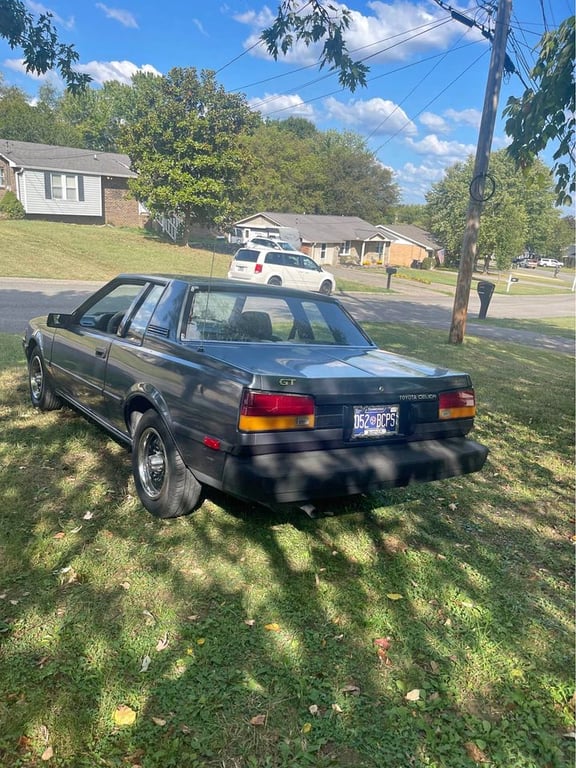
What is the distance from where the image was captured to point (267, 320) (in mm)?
4145

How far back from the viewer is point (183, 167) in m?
23.0

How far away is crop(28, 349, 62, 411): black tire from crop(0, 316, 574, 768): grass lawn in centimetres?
81

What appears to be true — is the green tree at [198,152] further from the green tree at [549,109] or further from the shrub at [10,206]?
the green tree at [549,109]

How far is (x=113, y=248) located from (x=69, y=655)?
2708cm

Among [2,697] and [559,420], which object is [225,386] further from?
[559,420]

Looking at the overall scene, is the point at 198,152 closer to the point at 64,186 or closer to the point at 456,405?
the point at 64,186

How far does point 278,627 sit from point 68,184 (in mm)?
38796

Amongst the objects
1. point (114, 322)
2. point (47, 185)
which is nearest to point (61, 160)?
point (47, 185)

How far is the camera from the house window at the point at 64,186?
35.8 m

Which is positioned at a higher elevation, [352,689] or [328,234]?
[328,234]

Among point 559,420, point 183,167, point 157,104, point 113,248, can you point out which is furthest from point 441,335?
point 157,104

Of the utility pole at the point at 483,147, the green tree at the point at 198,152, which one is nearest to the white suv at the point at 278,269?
the green tree at the point at 198,152

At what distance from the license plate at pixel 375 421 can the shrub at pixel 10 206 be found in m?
35.4

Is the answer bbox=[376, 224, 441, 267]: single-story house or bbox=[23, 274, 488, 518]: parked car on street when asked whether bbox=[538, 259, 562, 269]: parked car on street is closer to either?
bbox=[376, 224, 441, 267]: single-story house
